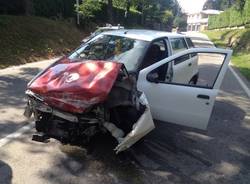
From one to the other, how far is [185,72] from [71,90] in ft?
11.5

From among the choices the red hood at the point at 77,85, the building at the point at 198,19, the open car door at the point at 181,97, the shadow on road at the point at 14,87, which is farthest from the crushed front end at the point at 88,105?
the building at the point at 198,19

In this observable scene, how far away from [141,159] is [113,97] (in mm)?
1039

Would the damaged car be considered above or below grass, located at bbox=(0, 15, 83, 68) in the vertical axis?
above

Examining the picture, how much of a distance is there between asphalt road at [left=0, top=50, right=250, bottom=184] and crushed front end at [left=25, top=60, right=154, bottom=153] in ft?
1.23

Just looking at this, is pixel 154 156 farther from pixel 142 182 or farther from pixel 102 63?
pixel 102 63

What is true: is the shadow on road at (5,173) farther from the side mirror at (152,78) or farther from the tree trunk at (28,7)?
the tree trunk at (28,7)

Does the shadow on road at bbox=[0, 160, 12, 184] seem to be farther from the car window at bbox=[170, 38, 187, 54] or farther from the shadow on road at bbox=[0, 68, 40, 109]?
the car window at bbox=[170, 38, 187, 54]

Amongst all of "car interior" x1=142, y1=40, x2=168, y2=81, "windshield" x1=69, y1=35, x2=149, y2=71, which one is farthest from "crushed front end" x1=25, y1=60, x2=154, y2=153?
"car interior" x1=142, y1=40, x2=168, y2=81

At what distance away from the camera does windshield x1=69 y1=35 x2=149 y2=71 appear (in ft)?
20.2

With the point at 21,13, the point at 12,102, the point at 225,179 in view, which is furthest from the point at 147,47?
the point at 21,13

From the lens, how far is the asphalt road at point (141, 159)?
15.1ft

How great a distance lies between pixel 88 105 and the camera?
455cm

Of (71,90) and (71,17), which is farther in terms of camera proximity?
(71,17)

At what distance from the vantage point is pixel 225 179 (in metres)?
4.82
